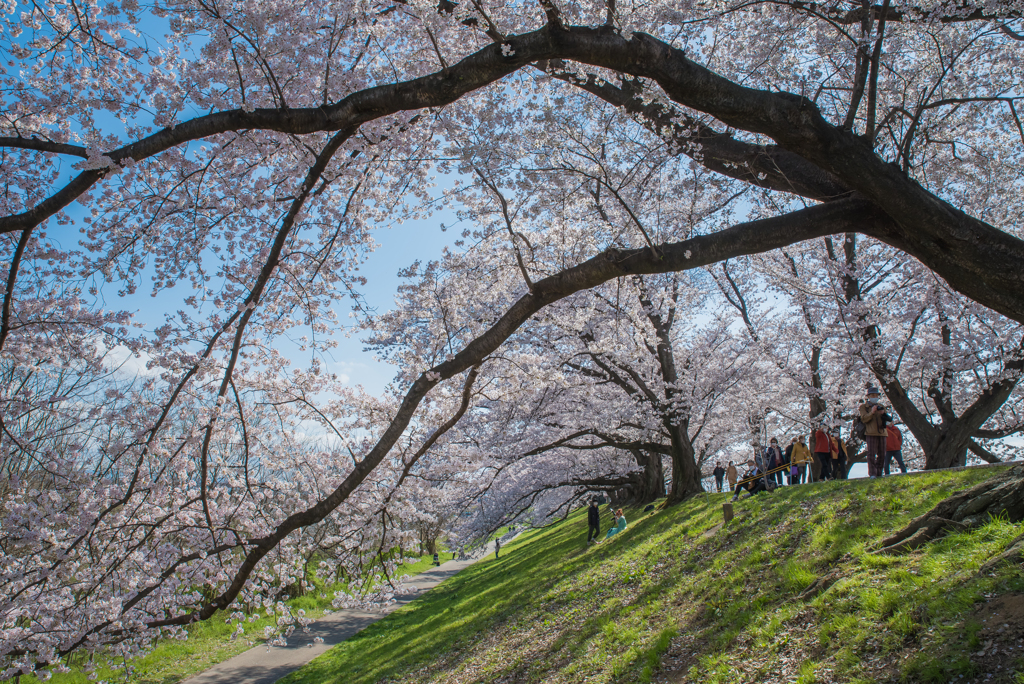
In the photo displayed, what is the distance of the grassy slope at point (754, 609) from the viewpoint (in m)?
3.97

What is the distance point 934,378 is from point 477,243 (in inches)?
398

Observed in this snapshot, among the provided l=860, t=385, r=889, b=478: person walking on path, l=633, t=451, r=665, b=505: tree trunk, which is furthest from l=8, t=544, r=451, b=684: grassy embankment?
l=633, t=451, r=665, b=505: tree trunk

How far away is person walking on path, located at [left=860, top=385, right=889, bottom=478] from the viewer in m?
9.13

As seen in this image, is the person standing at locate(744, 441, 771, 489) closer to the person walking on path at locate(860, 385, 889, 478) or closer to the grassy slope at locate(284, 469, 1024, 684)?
the grassy slope at locate(284, 469, 1024, 684)

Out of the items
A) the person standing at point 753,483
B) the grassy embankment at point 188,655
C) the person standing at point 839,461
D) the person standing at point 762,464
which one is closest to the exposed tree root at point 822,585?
the person standing at point 753,483

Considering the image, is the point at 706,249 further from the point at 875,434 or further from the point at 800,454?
the point at 800,454

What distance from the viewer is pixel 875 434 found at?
9.23 metres

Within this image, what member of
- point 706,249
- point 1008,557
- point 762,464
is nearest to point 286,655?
point 762,464

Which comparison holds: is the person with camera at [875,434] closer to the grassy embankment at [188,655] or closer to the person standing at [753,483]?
the person standing at [753,483]

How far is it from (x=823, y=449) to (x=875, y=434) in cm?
218

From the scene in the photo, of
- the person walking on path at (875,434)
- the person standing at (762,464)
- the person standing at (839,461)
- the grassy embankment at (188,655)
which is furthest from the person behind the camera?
the person standing at (839,461)

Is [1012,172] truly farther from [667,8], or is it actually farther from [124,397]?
[124,397]

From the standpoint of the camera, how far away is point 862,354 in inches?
457

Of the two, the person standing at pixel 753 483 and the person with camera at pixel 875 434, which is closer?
the person with camera at pixel 875 434
